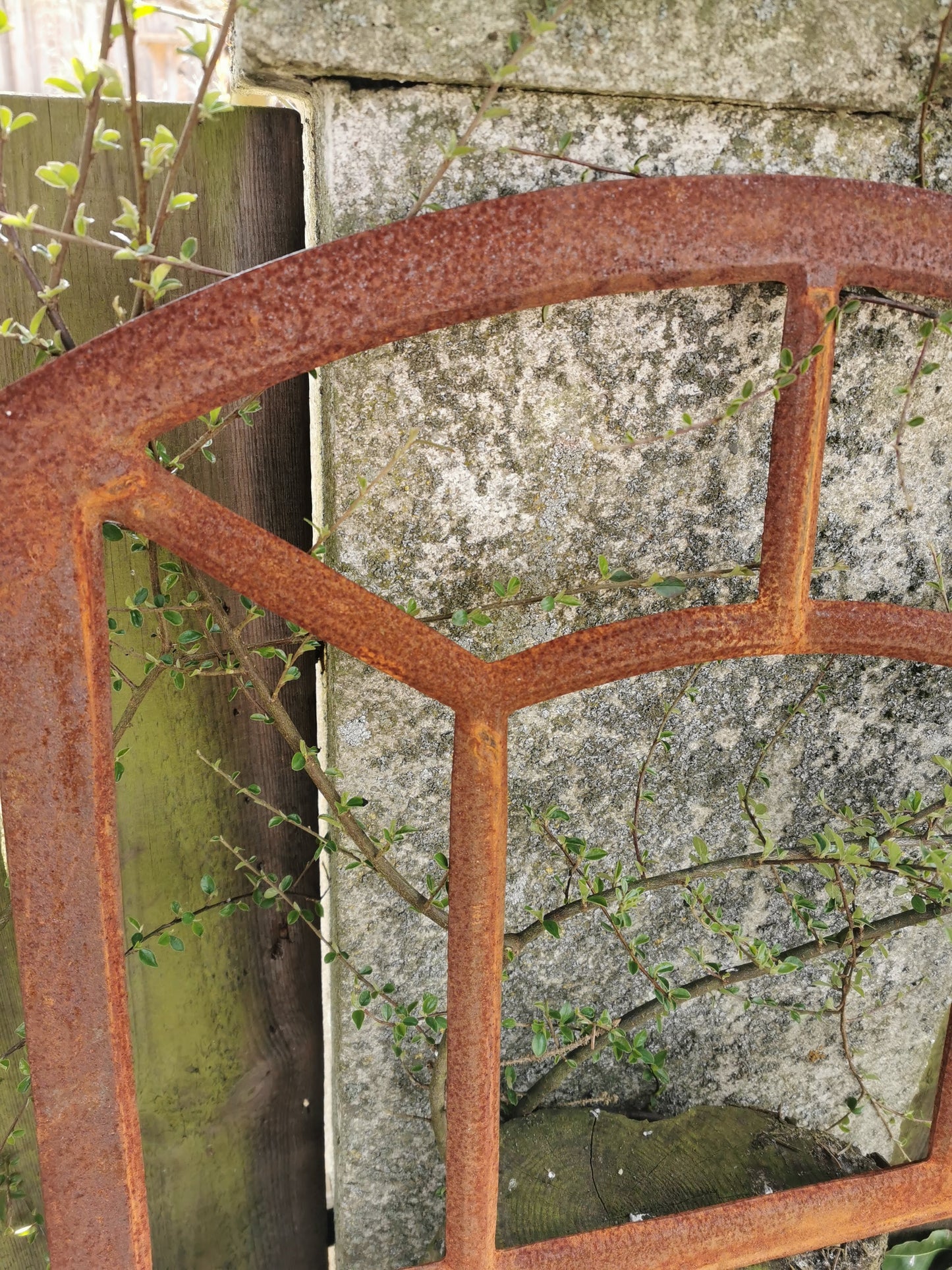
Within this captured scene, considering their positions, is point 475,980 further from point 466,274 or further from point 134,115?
point 134,115

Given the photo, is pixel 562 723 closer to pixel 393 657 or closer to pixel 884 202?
pixel 393 657

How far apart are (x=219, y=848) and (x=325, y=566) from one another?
0.81 m

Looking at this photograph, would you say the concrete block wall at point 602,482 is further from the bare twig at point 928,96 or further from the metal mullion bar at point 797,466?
the metal mullion bar at point 797,466

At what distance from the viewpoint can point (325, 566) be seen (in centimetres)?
94

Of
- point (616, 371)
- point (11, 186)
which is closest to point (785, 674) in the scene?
point (616, 371)

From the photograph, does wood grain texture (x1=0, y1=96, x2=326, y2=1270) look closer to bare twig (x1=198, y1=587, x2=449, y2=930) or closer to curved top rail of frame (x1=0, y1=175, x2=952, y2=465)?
bare twig (x1=198, y1=587, x2=449, y2=930)

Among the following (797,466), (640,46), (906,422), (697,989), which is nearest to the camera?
(797,466)

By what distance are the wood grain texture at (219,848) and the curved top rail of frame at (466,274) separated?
0.46 m

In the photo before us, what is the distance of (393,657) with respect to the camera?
995mm

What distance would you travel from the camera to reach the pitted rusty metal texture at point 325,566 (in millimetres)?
876

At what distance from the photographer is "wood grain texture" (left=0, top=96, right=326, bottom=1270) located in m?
1.26

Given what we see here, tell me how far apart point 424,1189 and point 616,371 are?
1.44m

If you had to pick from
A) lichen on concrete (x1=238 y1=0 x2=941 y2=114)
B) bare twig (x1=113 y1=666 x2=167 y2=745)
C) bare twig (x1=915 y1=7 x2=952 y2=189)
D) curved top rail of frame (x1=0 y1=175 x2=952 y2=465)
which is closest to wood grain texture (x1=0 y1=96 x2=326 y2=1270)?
bare twig (x1=113 y1=666 x2=167 y2=745)

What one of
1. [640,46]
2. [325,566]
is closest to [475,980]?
[325,566]
